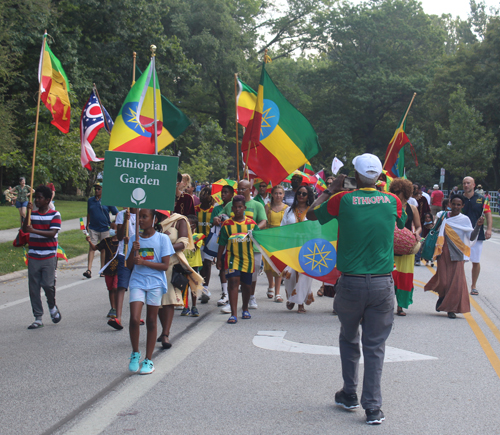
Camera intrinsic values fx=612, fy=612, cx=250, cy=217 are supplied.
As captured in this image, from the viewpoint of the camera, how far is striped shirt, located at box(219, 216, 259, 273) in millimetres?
8094

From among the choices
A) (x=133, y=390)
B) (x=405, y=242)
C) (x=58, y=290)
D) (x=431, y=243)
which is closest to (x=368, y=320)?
(x=133, y=390)

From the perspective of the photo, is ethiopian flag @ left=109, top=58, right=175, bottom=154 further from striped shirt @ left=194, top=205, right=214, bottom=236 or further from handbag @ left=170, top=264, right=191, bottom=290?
handbag @ left=170, top=264, right=191, bottom=290

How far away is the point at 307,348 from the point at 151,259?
6.61ft

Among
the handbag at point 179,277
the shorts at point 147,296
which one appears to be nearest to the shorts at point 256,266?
the handbag at point 179,277

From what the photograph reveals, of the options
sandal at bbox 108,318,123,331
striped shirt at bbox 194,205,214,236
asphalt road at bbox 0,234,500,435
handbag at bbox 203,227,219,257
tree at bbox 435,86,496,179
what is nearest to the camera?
asphalt road at bbox 0,234,500,435

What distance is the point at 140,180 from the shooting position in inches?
215

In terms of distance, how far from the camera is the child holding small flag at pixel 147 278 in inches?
214

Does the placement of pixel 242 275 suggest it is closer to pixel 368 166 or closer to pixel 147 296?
pixel 147 296

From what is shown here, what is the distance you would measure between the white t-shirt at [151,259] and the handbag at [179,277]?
563mm

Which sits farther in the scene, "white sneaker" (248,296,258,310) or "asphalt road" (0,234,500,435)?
"white sneaker" (248,296,258,310)

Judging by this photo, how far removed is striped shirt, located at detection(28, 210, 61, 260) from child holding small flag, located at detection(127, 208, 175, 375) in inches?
82.1

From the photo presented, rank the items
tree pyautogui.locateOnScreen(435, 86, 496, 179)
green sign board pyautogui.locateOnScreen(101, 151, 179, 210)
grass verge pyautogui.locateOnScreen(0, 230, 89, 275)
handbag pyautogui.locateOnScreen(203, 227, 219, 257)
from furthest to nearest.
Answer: tree pyautogui.locateOnScreen(435, 86, 496, 179) < grass verge pyautogui.locateOnScreen(0, 230, 89, 275) < handbag pyautogui.locateOnScreen(203, 227, 219, 257) < green sign board pyautogui.locateOnScreen(101, 151, 179, 210)

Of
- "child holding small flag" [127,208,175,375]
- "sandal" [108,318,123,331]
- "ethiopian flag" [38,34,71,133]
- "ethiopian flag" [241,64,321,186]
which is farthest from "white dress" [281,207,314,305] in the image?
"ethiopian flag" [38,34,71,133]

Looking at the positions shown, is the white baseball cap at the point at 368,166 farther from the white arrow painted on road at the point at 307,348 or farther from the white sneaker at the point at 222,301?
the white sneaker at the point at 222,301
